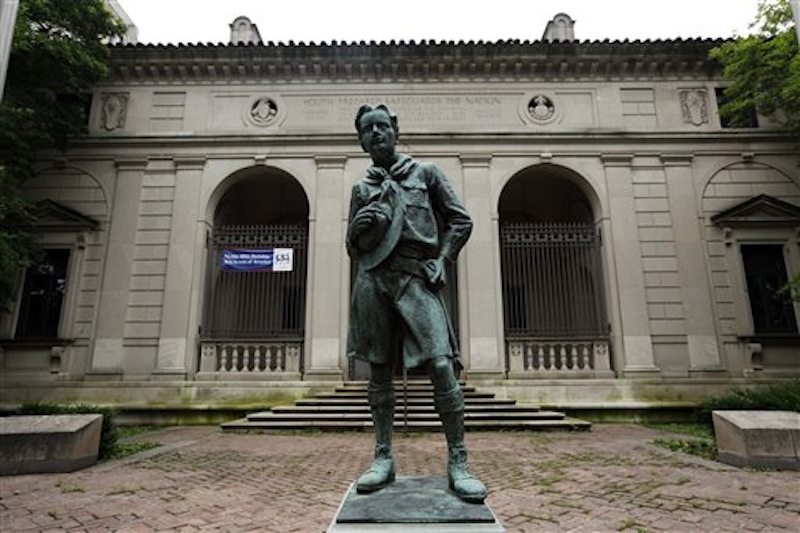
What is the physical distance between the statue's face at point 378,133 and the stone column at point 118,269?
12210 mm

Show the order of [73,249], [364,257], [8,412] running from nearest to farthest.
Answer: [364,257], [8,412], [73,249]

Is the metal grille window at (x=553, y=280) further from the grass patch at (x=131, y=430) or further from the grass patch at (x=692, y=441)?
the grass patch at (x=131, y=430)

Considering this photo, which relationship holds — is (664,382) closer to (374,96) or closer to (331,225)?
(331,225)

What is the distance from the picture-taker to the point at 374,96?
596 inches

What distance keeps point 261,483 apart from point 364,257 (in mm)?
3664

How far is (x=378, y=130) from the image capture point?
368 centimetres

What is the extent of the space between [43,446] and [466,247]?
33.2 feet

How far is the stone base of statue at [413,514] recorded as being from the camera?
2.68 meters

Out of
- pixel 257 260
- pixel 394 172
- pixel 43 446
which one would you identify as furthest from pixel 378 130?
pixel 257 260

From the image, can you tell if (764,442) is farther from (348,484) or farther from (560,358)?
(560,358)

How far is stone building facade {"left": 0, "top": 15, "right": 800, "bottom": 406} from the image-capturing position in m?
13.1

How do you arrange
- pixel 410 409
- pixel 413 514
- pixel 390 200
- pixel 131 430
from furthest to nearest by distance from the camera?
pixel 131 430
pixel 410 409
pixel 390 200
pixel 413 514

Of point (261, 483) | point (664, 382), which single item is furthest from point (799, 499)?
point (664, 382)

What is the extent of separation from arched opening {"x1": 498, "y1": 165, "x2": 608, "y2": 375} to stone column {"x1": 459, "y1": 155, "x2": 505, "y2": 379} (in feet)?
1.97
